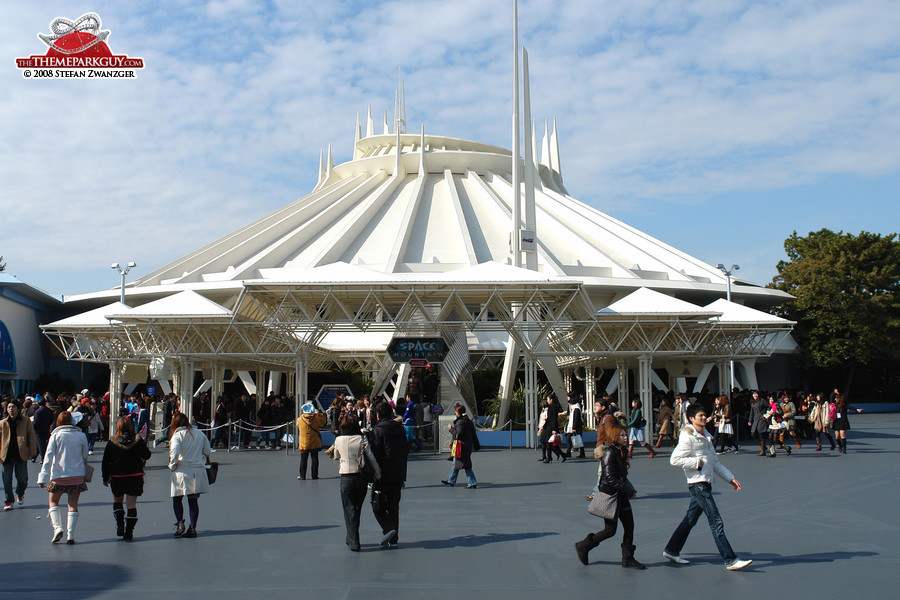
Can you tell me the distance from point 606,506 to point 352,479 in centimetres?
250

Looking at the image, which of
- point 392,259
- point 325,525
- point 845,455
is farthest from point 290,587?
point 392,259

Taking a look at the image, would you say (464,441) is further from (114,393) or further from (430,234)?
(430,234)

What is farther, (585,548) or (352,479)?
(352,479)

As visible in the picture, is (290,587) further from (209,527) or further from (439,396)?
(439,396)

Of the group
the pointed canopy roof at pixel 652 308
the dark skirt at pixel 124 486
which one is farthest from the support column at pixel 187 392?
the dark skirt at pixel 124 486

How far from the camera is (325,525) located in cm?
874

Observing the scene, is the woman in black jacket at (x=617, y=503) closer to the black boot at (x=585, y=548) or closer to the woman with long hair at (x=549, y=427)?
the black boot at (x=585, y=548)

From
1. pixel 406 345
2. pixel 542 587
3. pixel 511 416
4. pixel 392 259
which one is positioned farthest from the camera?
pixel 392 259

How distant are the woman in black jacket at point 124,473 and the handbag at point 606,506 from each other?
15.3 feet

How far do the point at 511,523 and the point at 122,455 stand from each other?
14.0ft

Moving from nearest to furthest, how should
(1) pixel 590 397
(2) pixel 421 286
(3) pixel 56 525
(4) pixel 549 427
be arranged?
1. (3) pixel 56 525
2. (4) pixel 549 427
3. (2) pixel 421 286
4. (1) pixel 590 397

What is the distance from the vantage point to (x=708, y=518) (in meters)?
6.41

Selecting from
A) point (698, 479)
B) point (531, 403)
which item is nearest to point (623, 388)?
point (531, 403)

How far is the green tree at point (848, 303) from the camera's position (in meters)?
39.2
